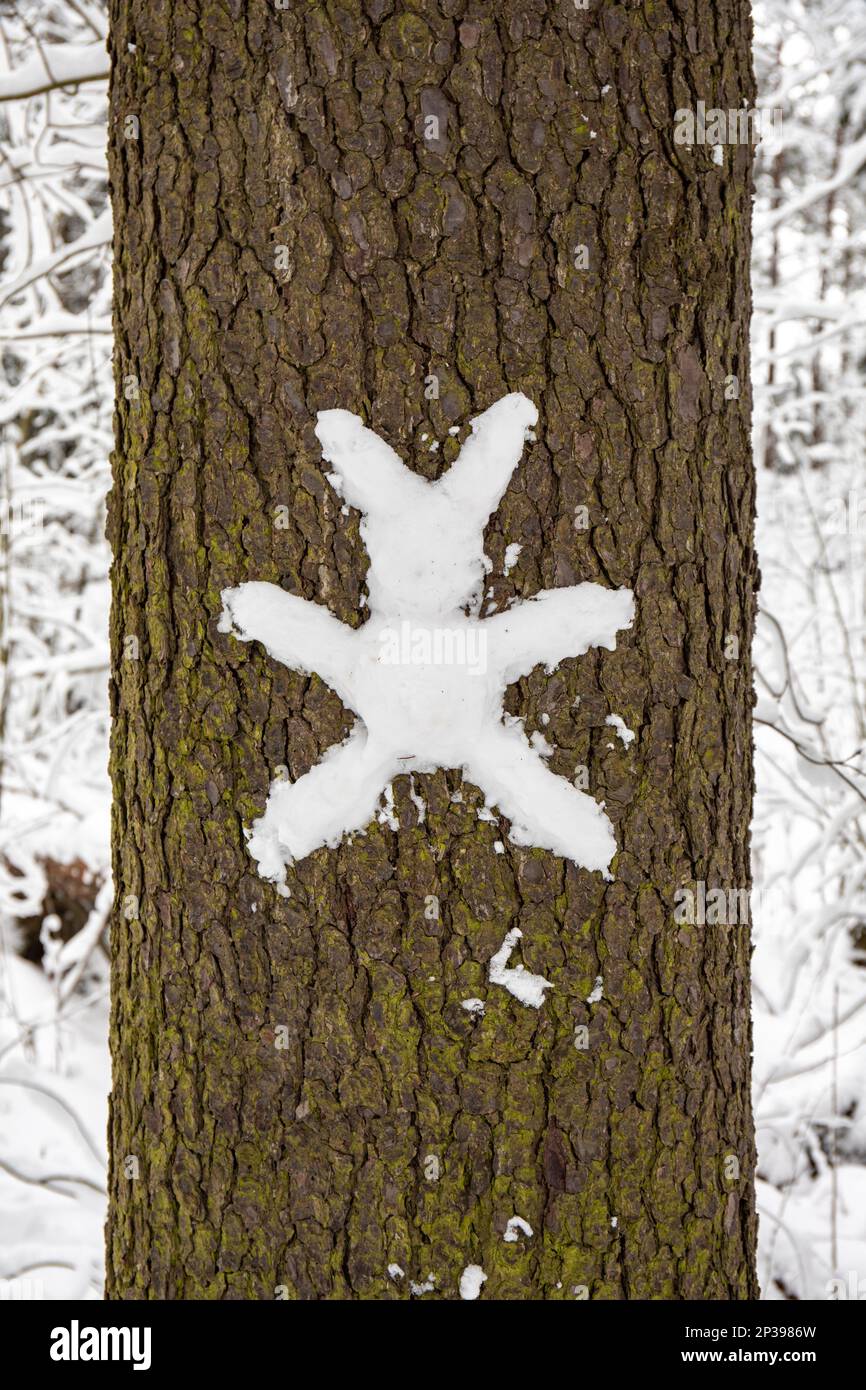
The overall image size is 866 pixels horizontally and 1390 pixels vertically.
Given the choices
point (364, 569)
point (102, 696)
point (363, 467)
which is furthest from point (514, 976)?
point (102, 696)

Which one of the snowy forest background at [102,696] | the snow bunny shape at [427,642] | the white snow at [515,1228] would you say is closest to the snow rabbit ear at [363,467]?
the snow bunny shape at [427,642]

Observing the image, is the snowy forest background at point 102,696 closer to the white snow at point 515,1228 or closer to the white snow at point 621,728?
the white snow at point 621,728

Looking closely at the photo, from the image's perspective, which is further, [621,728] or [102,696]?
[102,696]

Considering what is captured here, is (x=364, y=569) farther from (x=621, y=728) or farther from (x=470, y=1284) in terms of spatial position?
(x=470, y=1284)

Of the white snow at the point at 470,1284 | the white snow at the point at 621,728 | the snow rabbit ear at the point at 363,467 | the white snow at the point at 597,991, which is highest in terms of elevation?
the snow rabbit ear at the point at 363,467

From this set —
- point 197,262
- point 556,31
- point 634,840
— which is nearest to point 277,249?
point 197,262

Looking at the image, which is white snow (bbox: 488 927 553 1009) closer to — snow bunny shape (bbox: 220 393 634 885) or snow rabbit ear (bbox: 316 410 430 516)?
snow bunny shape (bbox: 220 393 634 885)

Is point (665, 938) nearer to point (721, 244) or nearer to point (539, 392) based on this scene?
point (539, 392)
